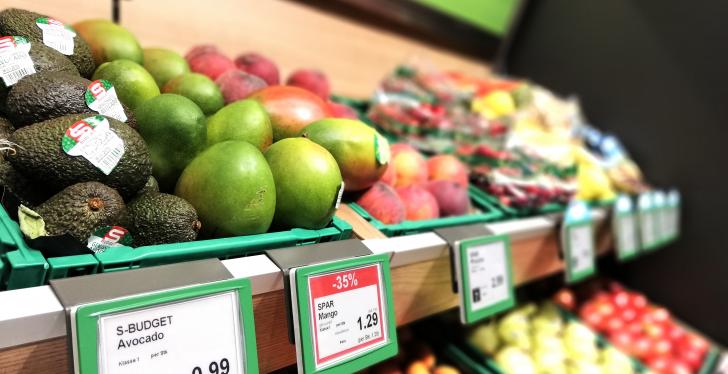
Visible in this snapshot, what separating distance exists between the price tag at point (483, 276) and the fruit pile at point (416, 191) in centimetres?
12

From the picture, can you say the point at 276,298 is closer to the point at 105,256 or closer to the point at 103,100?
the point at 105,256

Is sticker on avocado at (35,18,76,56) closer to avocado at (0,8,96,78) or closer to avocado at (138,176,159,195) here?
avocado at (0,8,96,78)

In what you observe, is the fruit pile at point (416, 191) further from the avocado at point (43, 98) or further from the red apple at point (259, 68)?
the avocado at point (43, 98)

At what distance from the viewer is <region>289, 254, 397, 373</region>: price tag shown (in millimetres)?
582

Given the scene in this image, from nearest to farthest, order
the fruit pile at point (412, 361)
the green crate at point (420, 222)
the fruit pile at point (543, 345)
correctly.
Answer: the green crate at point (420, 222), the fruit pile at point (412, 361), the fruit pile at point (543, 345)

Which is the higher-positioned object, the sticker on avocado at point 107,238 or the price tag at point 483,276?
the sticker on avocado at point 107,238

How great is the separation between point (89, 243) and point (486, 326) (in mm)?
1108

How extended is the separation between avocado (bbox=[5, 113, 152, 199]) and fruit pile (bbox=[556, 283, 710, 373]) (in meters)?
1.62

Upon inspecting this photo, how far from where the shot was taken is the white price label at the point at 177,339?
1.44ft

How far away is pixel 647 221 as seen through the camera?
1872 mm

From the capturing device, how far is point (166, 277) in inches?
19.7

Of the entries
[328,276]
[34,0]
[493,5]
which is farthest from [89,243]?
[493,5]

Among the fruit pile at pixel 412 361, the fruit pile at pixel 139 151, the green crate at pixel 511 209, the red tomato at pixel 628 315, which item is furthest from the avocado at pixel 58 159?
the red tomato at pixel 628 315

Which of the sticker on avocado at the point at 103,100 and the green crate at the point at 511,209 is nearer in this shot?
the sticker on avocado at the point at 103,100
